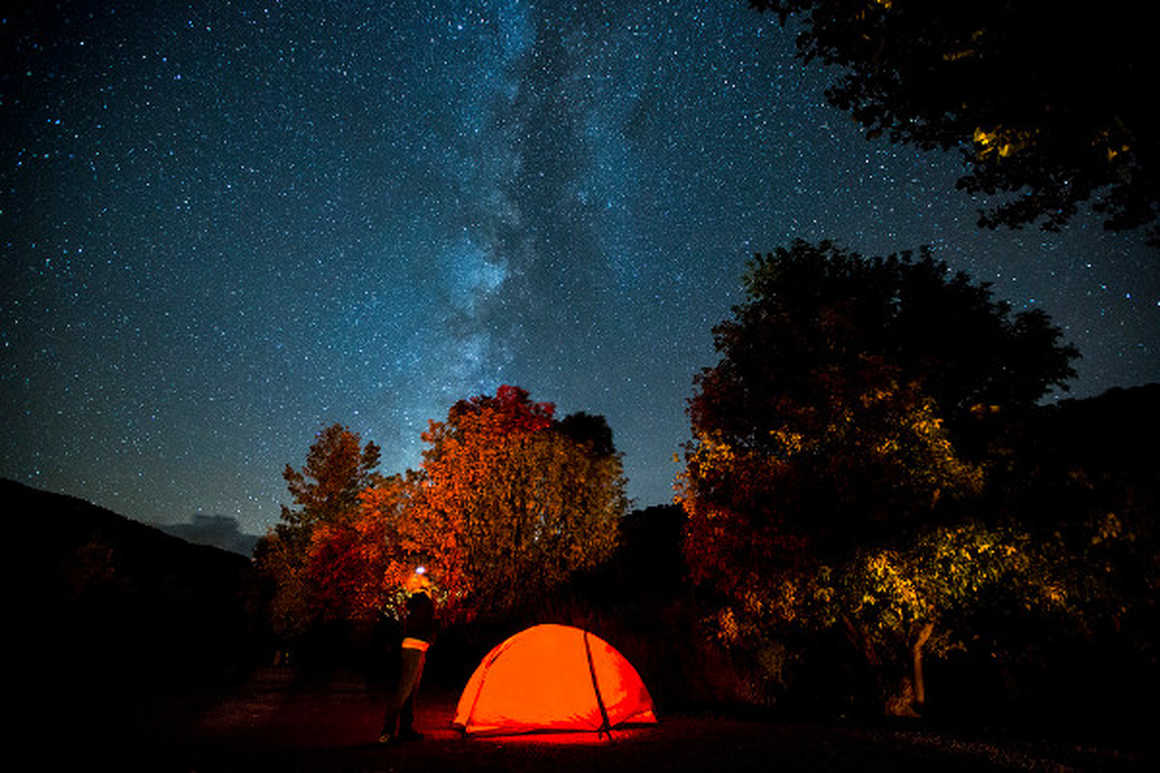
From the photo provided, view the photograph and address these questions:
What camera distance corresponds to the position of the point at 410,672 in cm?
837

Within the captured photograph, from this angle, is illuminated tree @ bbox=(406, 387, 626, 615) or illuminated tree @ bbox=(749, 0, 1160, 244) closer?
illuminated tree @ bbox=(749, 0, 1160, 244)

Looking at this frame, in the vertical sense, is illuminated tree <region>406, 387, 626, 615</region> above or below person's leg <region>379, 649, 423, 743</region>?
above

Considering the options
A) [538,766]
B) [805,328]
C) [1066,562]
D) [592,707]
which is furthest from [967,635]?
[538,766]

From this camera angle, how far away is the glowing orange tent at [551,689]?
8773 millimetres

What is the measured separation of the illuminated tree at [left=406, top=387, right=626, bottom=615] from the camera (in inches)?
724

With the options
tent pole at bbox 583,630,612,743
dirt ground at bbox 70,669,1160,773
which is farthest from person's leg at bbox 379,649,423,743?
tent pole at bbox 583,630,612,743

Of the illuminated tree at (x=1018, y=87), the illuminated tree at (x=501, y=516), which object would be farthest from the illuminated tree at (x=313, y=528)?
the illuminated tree at (x=1018, y=87)

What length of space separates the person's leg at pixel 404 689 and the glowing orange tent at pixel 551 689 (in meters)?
1.13

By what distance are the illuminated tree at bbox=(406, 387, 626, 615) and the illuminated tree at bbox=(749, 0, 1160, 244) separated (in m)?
14.6

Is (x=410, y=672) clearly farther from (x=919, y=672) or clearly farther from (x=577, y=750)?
(x=919, y=672)

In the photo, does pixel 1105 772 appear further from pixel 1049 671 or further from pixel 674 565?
pixel 674 565

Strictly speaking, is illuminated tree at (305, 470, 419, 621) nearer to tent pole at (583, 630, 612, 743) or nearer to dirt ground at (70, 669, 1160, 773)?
dirt ground at (70, 669, 1160, 773)

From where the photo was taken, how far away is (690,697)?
43.6 ft

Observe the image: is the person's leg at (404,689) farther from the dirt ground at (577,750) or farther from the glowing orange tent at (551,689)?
the glowing orange tent at (551,689)
